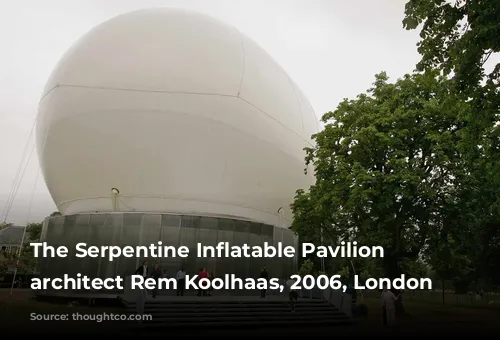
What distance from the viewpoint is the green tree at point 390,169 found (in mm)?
17797

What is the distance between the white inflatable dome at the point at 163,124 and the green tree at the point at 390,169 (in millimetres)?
4757

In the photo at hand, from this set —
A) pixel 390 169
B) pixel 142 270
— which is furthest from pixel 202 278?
pixel 390 169

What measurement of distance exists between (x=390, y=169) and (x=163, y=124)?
11288mm

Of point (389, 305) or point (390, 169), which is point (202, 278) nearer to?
point (389, 305)

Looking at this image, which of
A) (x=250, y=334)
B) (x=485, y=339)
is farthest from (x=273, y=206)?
(x=485, y=339)

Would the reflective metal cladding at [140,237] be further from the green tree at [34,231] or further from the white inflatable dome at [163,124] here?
the green tree at [34,231]

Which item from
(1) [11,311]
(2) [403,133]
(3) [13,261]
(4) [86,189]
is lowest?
(1) [11,311]

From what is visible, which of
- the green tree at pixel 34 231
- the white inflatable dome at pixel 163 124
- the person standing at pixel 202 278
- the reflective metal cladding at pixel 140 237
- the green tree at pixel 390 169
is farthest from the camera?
the green tree at pixel 34 231

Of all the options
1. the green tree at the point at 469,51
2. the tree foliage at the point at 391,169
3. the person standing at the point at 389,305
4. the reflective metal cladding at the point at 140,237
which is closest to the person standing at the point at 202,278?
the reflective metal cladding at the point at 140,237

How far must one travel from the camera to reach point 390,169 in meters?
19.2

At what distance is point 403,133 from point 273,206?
997 centimetres

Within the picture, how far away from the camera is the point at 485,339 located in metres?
10.8

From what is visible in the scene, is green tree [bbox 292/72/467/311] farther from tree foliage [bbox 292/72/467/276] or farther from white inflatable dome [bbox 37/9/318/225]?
white inflatable dome [bbox 37/9/318/225]

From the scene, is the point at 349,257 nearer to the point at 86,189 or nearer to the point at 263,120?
the point at 263,120
